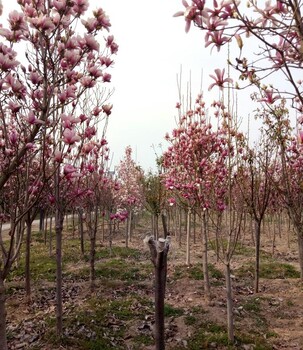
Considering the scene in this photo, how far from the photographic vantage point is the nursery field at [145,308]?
6.02 m

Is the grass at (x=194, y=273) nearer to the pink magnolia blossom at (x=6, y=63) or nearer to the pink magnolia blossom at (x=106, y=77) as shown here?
the pink magnolia blossom at (x=106, y=77)

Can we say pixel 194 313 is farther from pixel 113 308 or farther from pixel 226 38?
pixel 226 38

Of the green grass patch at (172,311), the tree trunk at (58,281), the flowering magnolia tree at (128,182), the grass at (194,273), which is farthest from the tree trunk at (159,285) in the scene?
the flowering magnolia tree at (128,182)

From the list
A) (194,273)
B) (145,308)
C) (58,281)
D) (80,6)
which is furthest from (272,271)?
(80,6)

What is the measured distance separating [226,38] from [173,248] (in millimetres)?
14750

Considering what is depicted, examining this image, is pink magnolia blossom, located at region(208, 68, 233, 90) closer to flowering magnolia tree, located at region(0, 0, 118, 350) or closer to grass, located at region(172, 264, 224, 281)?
flowering magnolia tree, located at region(0, 0, 118, 350)

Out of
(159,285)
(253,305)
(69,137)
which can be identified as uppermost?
(69,137)

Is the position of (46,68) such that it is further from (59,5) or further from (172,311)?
(172,311)

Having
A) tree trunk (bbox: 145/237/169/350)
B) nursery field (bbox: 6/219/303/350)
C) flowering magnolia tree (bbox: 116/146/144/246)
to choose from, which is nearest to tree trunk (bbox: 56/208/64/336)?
nursery field (bbox: 6/219/303/350)

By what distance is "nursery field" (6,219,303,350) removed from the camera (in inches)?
237

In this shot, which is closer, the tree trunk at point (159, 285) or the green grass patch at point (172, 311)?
the tree trunk at point (159, 285)

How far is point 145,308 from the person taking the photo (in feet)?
25.1

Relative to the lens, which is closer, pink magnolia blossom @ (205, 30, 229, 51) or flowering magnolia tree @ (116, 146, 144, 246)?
pink magnolia blossom @ (205, 30, 229, 51)

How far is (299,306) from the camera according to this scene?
8055 millimetres
